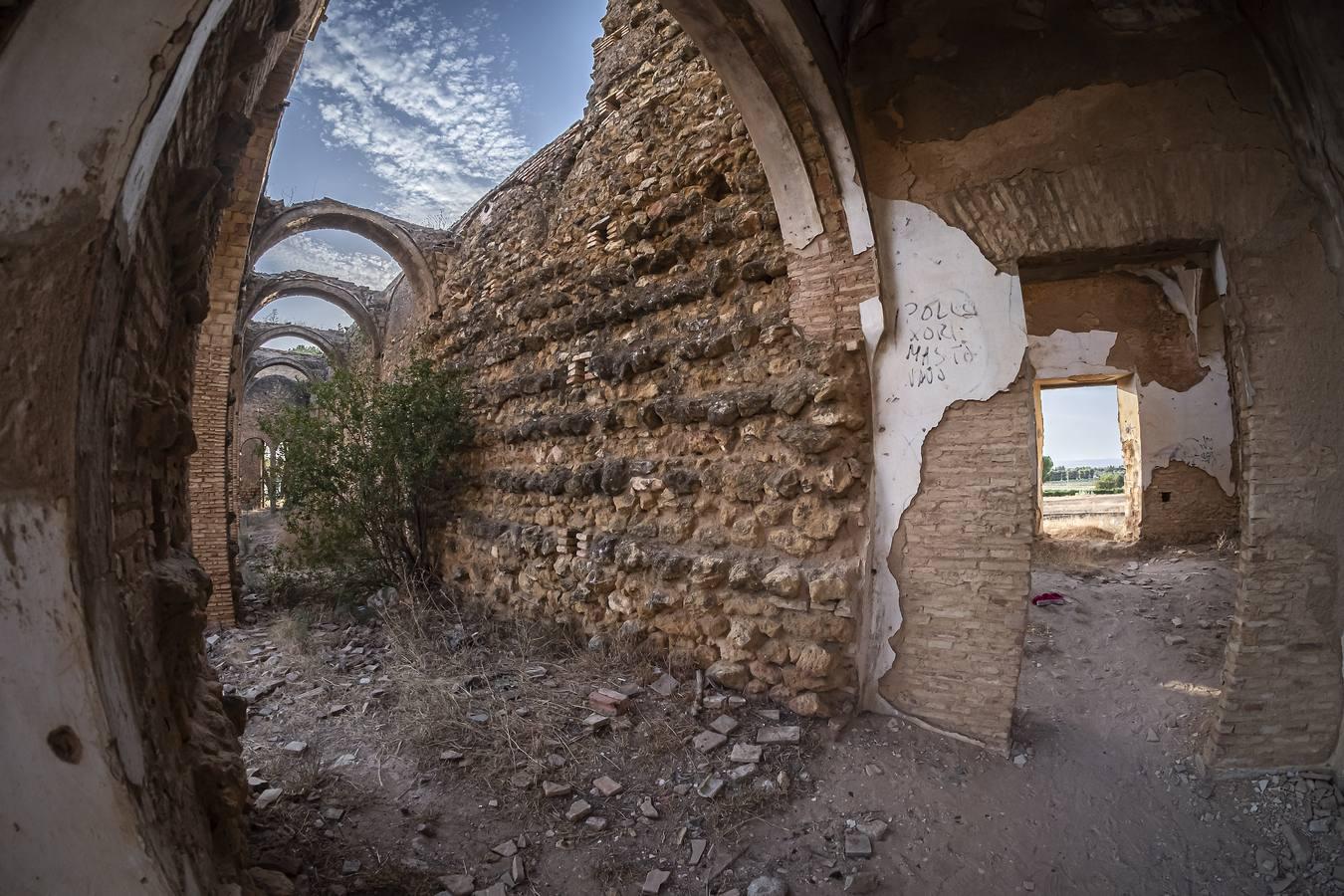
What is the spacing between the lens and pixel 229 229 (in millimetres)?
6129

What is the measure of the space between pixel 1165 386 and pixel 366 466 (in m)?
10.3

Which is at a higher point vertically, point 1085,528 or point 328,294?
point 328,294

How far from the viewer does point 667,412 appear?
4.45 metres

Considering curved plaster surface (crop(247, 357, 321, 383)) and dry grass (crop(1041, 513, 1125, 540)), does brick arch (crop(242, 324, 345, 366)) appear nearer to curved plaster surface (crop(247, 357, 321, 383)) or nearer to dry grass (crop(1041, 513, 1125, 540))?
curved plaster surface (crop(247, 357, 321, 383))

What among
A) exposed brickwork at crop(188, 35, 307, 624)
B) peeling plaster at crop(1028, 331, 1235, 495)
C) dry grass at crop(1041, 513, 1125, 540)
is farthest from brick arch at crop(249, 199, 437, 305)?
dry grass at crop(1041, 513, 1125, 540)

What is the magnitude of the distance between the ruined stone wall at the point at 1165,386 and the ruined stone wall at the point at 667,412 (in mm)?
6253

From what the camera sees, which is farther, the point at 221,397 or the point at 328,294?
the point at 328,294

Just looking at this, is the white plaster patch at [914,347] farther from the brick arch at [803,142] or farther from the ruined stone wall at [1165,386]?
the ruined stone wall at [1165,386]

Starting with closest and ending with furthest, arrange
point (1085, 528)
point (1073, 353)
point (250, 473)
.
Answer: point (1073, 353) < point (1085, 528) < point (250, 473)

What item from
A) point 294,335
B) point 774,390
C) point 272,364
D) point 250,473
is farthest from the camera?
point 250,473

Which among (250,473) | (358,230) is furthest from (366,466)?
(250,473)

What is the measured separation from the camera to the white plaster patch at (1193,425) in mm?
8383

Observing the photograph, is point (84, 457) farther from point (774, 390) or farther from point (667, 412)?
point (667, 412)

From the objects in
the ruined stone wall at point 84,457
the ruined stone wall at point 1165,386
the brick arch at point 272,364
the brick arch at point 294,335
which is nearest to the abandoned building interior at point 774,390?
the ruined stone wall at point 84,457
